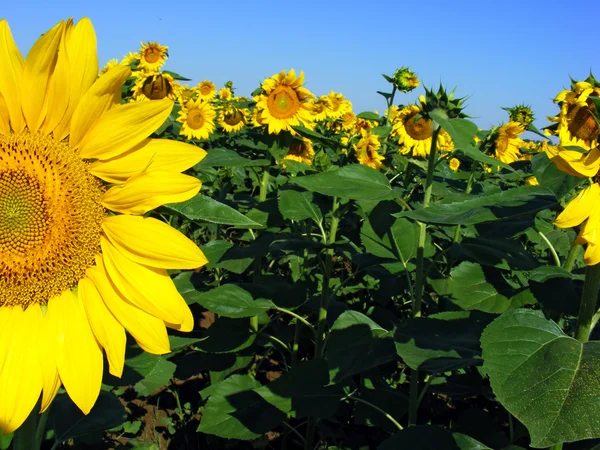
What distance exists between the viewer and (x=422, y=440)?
5.26ft

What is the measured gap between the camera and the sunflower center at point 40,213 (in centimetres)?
112

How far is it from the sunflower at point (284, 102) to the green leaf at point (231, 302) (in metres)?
1.47

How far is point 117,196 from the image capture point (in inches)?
42.5

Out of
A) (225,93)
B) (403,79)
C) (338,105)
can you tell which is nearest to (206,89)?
(225,93)

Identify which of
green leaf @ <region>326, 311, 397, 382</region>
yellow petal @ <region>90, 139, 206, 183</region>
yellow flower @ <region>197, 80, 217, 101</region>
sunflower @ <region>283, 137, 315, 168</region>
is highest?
yellow flower @ <region>197, 80, 217, 101</region>

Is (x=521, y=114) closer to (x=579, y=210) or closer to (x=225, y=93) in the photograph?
(x=579, y=210)

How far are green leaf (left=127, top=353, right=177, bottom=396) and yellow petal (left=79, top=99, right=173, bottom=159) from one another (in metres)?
0.52

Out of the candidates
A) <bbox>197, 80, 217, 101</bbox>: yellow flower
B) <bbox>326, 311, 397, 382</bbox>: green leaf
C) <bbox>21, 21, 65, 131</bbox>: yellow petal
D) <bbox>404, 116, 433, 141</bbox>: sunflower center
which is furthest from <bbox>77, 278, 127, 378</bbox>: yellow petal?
<bbox>197, 80, 217, 101</bbox>: yellow flower

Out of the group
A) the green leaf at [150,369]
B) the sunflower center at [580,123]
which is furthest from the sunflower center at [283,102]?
the green leaf at [150,369]

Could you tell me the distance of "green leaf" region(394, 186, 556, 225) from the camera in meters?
1.27

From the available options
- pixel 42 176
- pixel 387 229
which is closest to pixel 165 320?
pixel 42 176

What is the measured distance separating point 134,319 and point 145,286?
7 centimetres

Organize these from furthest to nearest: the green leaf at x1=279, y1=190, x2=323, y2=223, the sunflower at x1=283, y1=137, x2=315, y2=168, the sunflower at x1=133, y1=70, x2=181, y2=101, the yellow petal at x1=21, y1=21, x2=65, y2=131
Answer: the sunflower at x1=283, y1=137, x2=315, y2=168 < the sunflower at x1=133, y1=70, x2=181, y2=101 < the green leaf at x1=279, y1=190, x2=323, y2=223 < the yellow petal at x1=21, y1=21, x2=65, y2=131

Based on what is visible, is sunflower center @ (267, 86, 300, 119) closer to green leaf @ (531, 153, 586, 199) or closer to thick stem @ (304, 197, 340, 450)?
thick stem @ (304, 197, 340, 450)
